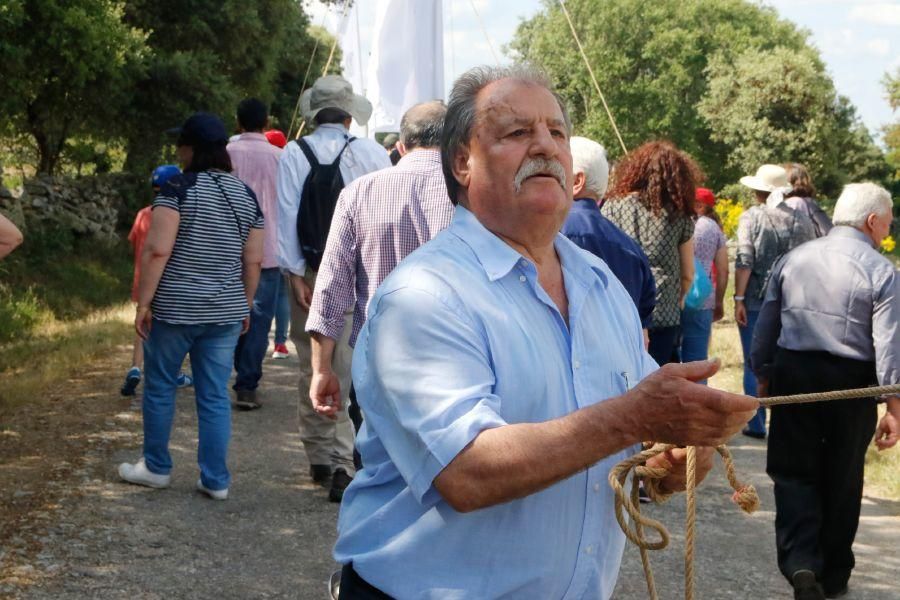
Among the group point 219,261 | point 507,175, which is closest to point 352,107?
point 219,261

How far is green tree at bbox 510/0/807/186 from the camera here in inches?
2378

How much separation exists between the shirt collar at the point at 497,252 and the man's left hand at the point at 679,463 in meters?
0.40

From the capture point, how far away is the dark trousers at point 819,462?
520 centimetres

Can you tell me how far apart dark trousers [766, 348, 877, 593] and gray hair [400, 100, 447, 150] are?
1.94 m

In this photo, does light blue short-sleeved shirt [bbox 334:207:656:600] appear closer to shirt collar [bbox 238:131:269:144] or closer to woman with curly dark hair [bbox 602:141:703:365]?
woman with curly dark hair [bbox 602:141:703:365]

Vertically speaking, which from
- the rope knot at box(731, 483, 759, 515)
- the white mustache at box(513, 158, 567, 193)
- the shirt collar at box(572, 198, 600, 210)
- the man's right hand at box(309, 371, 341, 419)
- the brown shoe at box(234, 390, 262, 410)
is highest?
the white mustache at box(513, 158, 567, 193)

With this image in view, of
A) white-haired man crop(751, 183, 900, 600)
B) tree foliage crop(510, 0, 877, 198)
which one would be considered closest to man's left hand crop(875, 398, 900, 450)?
white-haired man crop(751, 183, 900, 600)

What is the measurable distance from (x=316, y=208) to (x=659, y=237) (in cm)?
192

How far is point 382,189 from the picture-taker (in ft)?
16.3

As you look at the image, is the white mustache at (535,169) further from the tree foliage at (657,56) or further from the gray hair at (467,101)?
the tree foliage at (657,56)

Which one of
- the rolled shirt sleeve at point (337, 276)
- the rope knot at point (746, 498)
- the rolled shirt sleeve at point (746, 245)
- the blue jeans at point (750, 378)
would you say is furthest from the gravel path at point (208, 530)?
the rope knot at point (746, 498)

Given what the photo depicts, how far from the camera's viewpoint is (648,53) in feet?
201

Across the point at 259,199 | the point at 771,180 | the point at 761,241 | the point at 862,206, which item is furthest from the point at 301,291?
the point at 771,180

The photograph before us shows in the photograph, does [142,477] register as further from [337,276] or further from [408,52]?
[408,52]
